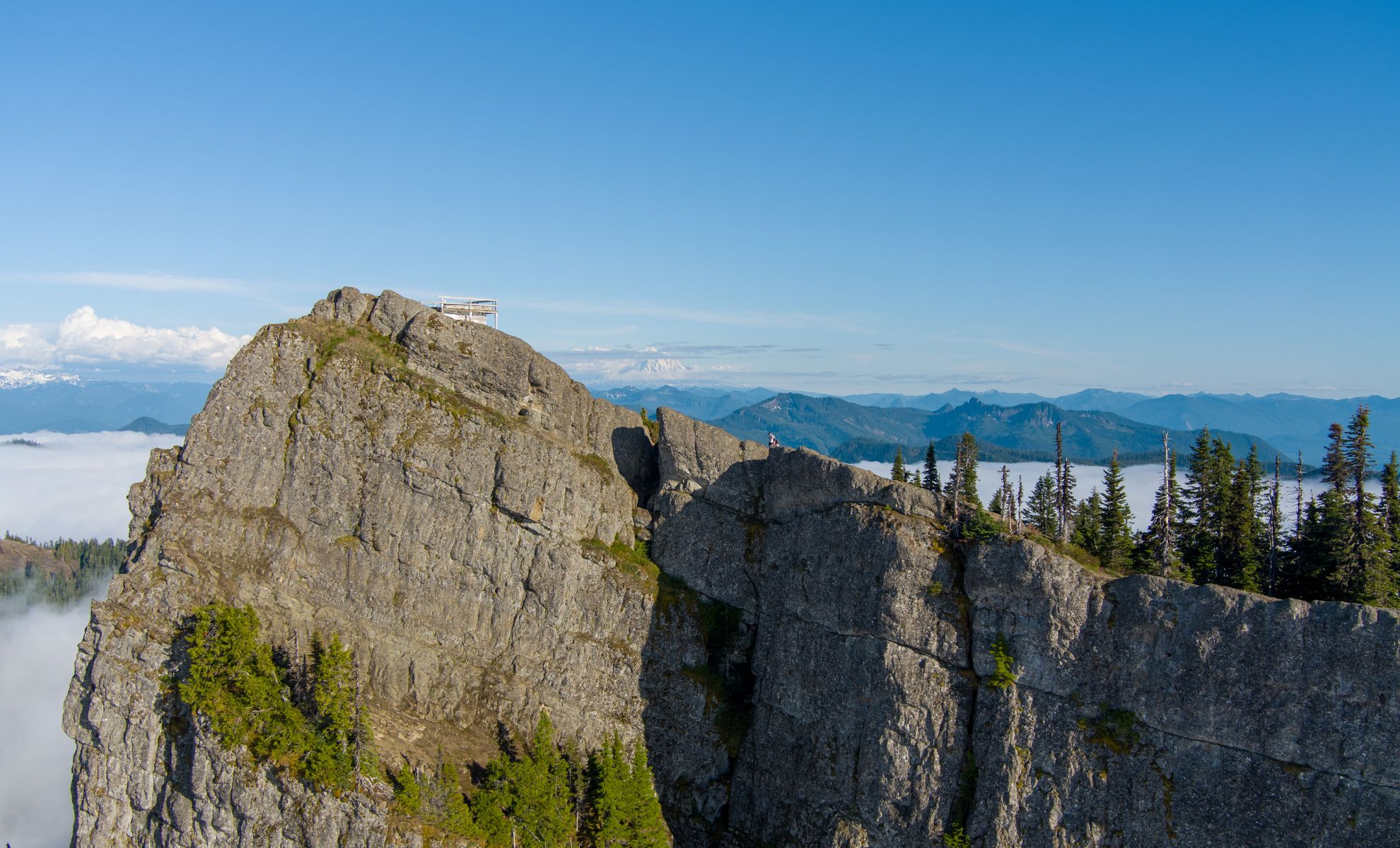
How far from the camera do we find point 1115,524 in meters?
57.1

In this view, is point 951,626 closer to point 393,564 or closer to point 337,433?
point 393,564

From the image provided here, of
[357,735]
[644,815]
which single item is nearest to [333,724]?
[357,735]

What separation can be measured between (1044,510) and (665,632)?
38269 millimetres

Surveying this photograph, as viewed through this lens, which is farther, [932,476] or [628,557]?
[932,476]

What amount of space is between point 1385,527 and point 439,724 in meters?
62.6

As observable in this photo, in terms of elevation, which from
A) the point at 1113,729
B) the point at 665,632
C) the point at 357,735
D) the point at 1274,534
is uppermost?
the point at 1274,534

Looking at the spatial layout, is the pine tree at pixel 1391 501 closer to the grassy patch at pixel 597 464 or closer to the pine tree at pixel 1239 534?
the pine tree at pixel 1239 534

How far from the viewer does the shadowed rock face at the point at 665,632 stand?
40.1 m

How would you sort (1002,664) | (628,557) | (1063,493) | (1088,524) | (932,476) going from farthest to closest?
(932,476), (1088,524), (628,557), (1063,493), (1002,664)

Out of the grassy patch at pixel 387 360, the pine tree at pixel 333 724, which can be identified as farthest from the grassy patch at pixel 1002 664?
the pine tree at pixel 333 724

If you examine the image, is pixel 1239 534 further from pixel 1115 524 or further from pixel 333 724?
pixel 333 724

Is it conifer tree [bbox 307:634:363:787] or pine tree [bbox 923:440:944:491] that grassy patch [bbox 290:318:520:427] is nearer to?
conifer tree [bbox 307:634:363:787]

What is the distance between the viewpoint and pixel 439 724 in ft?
166

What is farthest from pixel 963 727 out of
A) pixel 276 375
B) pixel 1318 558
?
pixel 276 375
